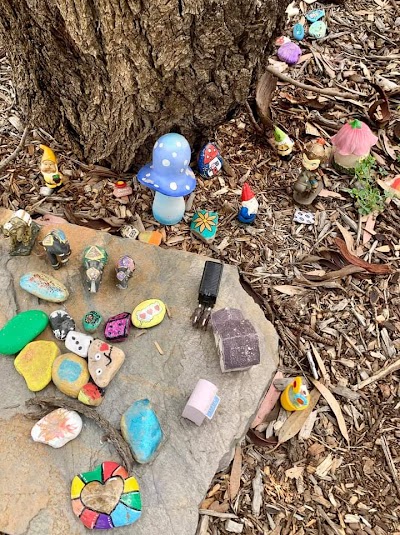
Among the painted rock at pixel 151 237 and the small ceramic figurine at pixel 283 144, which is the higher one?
the small ceramic figurine at pixel 283 144

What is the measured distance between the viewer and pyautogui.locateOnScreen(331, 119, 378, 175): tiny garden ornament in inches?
109

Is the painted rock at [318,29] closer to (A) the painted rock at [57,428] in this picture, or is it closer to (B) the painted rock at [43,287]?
(B) the painted rock at [43,287]

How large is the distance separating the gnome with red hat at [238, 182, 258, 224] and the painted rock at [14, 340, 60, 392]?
1174 mm

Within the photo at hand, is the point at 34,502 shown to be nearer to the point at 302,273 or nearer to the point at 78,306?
the point at 78,306

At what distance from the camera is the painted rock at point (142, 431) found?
191 cm

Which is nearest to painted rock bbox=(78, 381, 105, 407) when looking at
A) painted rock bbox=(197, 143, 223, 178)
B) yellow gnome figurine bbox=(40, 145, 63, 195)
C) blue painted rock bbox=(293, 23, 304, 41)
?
yellow gnome figurine bbox=(40, 145, 63, 195)

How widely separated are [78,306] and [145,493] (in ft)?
2.66

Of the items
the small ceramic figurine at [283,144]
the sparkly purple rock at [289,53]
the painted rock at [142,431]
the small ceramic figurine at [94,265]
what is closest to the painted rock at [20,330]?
the small ceramic figurine at [94,265]

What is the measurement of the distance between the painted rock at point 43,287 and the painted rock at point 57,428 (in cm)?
48

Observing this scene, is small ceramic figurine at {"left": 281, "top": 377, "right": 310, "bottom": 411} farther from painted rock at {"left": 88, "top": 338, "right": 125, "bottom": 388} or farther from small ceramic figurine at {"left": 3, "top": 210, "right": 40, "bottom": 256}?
small ceramic figurine at {"left": 3, "top": 210, "right": 40, "bottom": 256}

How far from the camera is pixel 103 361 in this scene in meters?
2.04

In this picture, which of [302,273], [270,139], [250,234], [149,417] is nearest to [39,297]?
[149,417]

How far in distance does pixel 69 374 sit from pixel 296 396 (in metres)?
0.98

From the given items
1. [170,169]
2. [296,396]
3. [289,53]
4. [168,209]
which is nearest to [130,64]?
[170,169]
